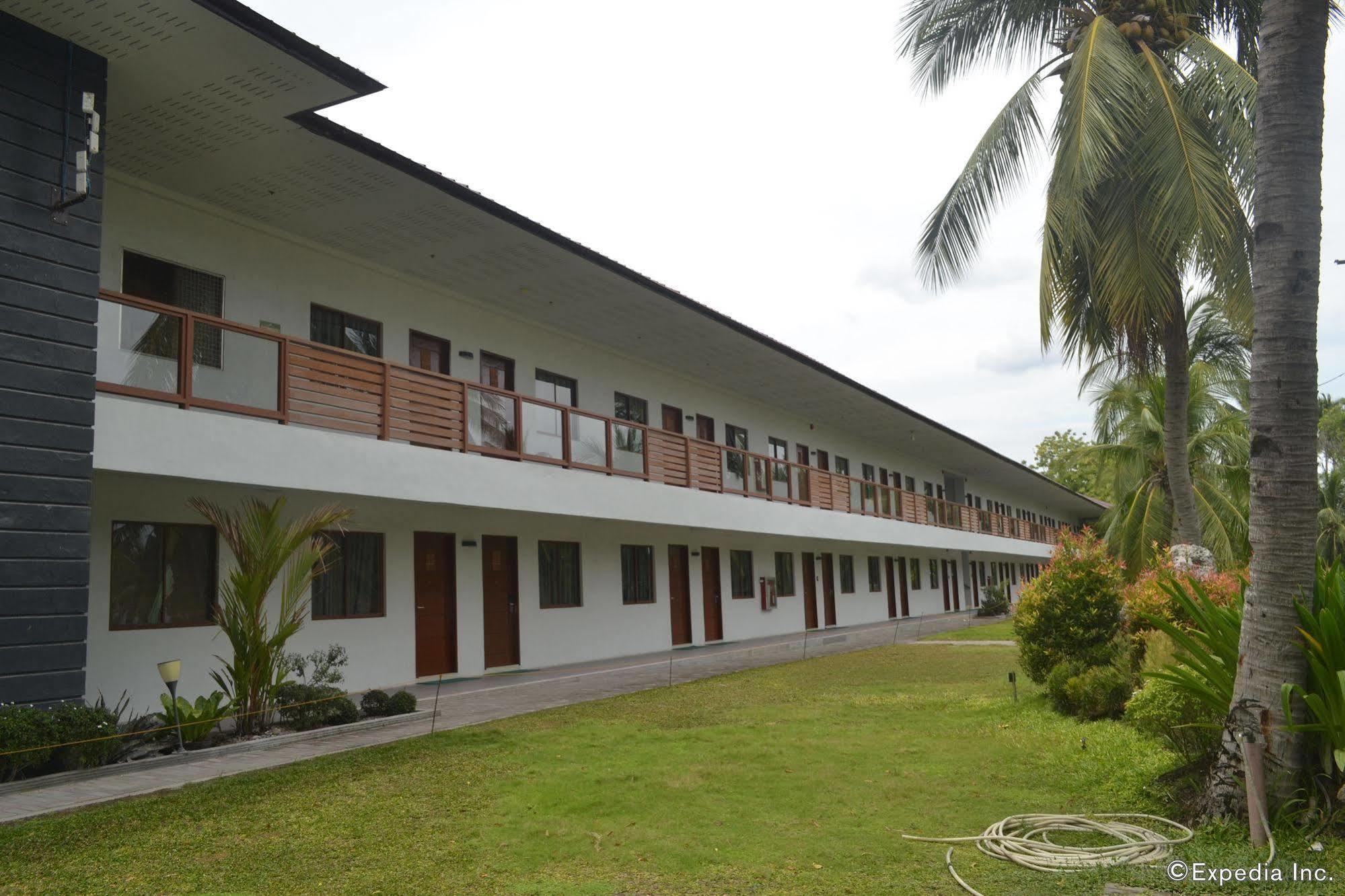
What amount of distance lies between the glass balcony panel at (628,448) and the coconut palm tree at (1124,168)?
5759 mm

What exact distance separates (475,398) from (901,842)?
941 cm

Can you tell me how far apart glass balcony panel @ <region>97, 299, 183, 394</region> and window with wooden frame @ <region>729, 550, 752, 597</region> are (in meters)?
17.0

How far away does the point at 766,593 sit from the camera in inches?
1040

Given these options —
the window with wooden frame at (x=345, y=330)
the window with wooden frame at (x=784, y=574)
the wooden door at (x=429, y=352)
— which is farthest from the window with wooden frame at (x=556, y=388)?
the window with wooden frame at (x=784, y=574)

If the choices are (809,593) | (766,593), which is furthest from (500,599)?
(809,593)

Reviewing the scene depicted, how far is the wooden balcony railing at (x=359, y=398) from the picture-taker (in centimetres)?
966

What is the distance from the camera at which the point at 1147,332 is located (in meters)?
14.4

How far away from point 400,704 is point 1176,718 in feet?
26.4

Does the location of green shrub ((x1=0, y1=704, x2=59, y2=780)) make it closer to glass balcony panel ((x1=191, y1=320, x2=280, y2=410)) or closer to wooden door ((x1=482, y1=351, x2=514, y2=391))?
glass balcony panel ((x1=191, y1=320, x2=280, y2=410))

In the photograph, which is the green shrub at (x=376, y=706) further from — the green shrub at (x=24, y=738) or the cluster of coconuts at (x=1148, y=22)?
the cluster of coconuts at (x=1148, y=22)

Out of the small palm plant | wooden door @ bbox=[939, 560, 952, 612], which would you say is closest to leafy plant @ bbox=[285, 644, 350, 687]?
the small palm plant

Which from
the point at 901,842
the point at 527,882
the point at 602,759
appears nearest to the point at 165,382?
the point at 602,759

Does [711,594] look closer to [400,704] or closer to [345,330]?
[345,330]

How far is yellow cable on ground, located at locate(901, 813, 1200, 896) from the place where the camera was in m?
5.37
